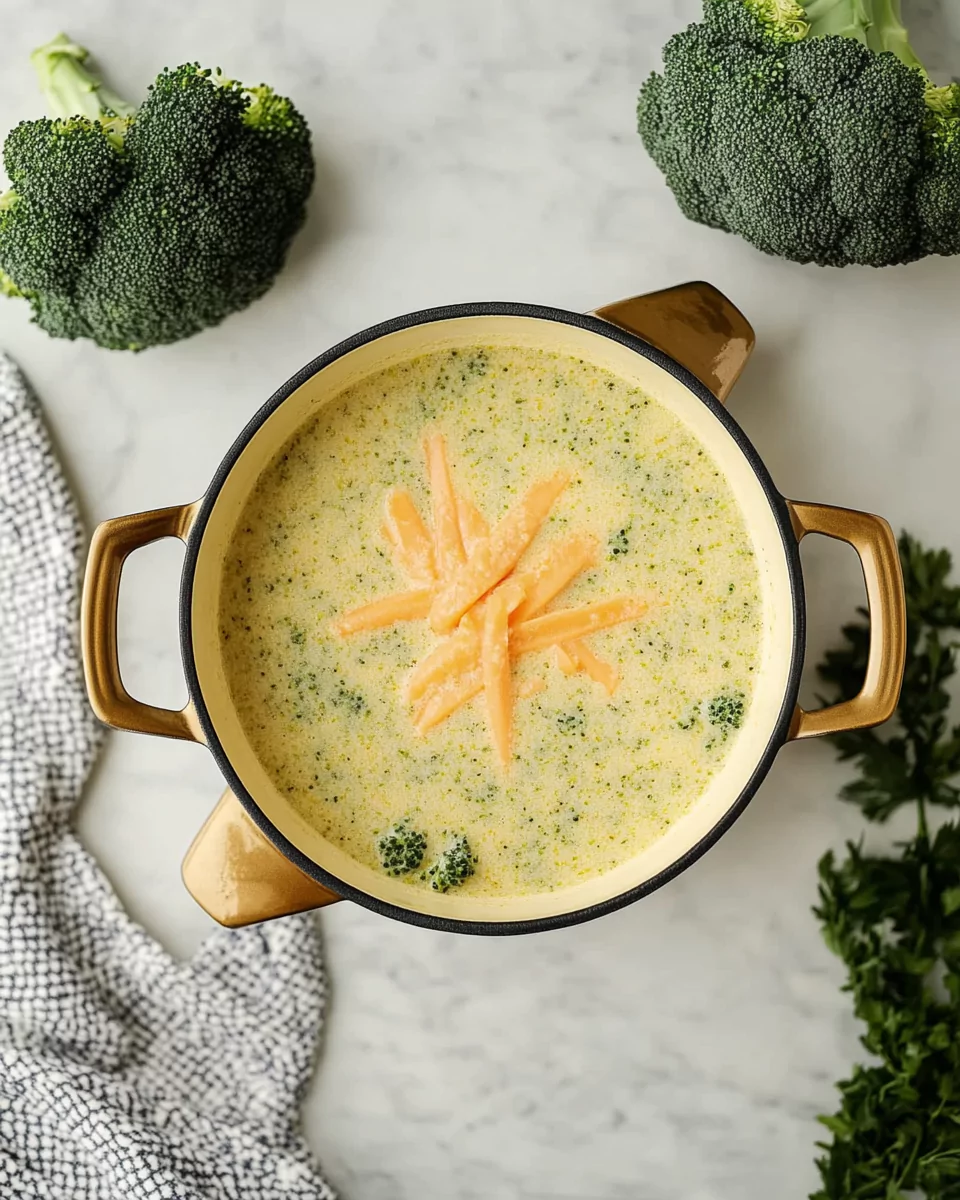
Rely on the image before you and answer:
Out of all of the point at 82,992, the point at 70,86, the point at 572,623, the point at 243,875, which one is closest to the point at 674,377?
the point at 572,623

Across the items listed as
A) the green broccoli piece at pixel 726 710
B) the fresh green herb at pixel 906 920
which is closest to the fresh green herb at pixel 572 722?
the green broccoli piece at pixel 726 710

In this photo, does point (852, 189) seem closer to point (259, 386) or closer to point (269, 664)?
point (259, 386)

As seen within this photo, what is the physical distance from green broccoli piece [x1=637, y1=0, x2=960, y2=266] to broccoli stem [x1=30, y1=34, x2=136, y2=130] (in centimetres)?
72

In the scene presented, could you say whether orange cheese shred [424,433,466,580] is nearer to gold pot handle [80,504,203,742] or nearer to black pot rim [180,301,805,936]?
black pot rim [180,301,805,936]

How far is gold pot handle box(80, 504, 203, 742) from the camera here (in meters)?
1.23

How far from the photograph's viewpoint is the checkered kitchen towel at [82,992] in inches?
59.3

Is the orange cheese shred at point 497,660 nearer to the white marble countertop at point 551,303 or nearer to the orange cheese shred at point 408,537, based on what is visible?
the orange cheese shred at point 408,537

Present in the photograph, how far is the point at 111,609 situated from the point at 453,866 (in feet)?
1.69

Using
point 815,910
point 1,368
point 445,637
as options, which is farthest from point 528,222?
point 815,910

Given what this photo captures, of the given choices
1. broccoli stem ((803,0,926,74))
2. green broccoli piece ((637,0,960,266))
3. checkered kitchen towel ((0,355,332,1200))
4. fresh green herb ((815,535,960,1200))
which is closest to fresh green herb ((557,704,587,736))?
fresh green herb ((815,535,960,1200))

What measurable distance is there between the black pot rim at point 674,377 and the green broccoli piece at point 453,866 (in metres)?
0.13

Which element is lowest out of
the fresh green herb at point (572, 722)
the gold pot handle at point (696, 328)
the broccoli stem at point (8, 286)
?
the fresh green herb at point (572, 722)

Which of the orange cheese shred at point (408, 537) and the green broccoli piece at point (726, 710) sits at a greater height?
the orange cheese shred at point (408, 537)

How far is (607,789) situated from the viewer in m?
1.40
